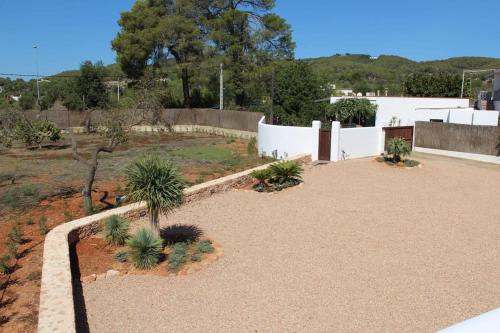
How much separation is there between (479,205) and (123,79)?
3957 centimetres

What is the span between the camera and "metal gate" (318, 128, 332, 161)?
20.0 m

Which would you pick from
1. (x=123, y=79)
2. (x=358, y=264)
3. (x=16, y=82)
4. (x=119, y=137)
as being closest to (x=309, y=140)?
(x=119, y=137)

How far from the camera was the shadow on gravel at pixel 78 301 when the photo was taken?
6.61 m

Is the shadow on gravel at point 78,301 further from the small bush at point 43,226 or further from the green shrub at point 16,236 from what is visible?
the small bush at point 43,226

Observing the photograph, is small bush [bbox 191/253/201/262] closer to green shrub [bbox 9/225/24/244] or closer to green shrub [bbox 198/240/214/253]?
green shrub [bbox 198/240/214/253]

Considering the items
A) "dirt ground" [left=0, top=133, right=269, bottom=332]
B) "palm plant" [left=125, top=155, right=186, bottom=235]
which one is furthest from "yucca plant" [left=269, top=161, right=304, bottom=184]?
"palm plant" [left=125, top=155, right=186, bottom=235]

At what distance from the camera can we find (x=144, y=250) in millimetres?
8766

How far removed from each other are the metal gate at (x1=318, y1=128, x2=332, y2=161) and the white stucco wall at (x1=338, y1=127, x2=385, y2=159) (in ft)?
1.90

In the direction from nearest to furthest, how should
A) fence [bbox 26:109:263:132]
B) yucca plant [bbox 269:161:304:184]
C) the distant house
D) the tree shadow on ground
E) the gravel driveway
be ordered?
Result: 1. the gravel driveway
2. the tree shadow on ground
3. yucca plant [bbox 269:161:304:184]
4. the distant house
5. fence [bbox 26:109:263:132]

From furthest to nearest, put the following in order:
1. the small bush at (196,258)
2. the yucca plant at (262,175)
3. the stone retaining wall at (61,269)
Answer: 1. the yucca plant at (262,175)
2. the small bush at (196,258)
3. the stone retaining wall at (61,269)

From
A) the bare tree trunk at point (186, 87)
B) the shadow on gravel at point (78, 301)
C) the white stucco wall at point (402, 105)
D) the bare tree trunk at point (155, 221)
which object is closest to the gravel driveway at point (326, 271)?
the shadow on gravel at point (78, 301)

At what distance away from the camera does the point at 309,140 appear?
66.9ft

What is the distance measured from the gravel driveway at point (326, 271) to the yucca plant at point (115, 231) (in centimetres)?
176

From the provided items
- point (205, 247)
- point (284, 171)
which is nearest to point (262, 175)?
point (284, 171)
